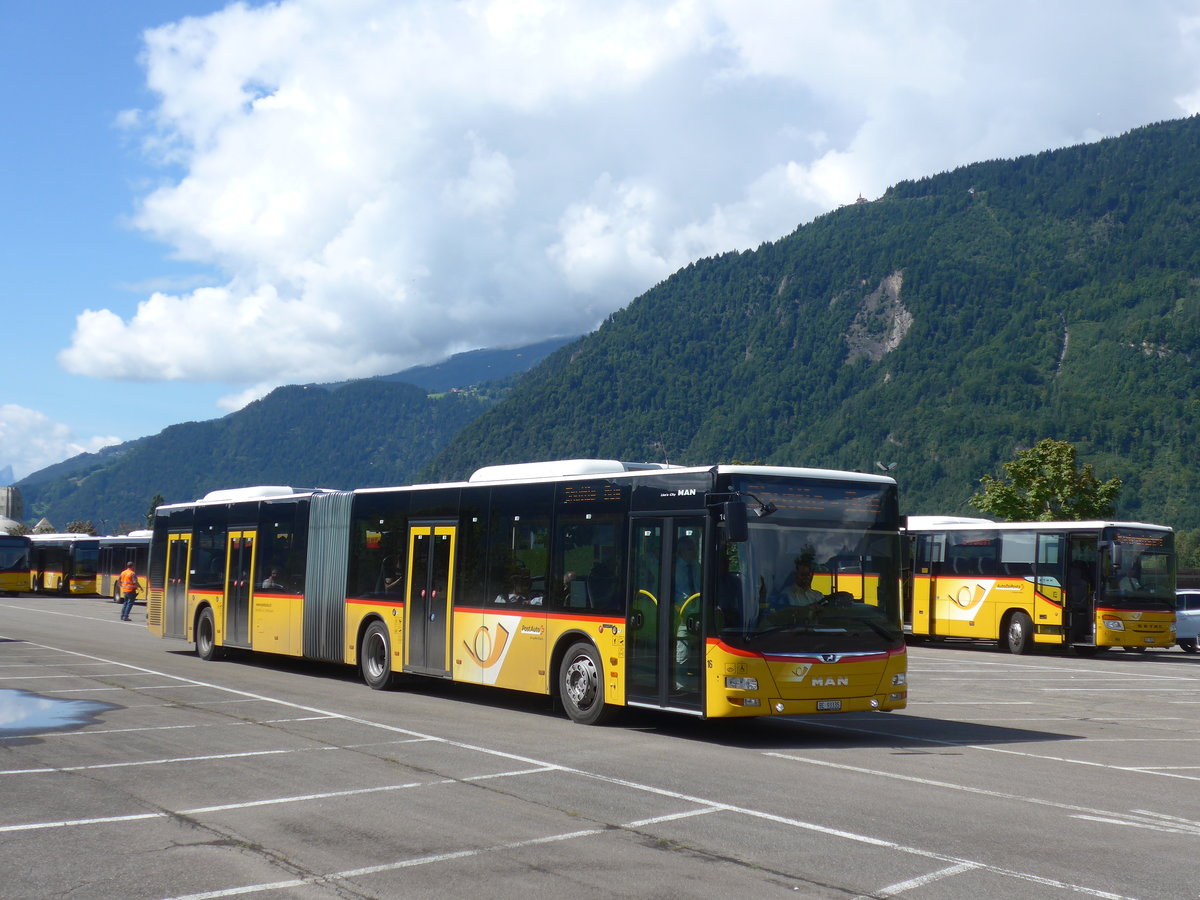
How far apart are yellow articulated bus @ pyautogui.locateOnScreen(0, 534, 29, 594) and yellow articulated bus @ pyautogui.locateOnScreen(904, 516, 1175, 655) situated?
40699 millimetres

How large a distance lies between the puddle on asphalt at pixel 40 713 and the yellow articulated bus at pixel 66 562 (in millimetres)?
46049

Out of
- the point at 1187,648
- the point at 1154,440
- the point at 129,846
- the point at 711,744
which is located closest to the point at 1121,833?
the point at 711,744

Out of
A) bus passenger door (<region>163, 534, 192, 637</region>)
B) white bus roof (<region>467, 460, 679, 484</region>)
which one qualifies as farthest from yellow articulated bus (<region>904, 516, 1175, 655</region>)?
bus passenger door (<region>163, 534, 192, 637</region>)

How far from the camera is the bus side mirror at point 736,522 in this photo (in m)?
12.4

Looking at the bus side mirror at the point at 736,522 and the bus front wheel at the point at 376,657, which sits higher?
the bus side mirror at the point at 736,522

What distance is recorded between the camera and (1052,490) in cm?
6612

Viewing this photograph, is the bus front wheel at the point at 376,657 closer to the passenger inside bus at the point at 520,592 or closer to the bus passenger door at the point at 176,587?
the passenger inside bus at the point at 520,592

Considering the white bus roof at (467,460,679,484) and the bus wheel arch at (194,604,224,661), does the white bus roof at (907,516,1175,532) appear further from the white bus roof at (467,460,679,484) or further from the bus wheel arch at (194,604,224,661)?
the bus wheel arch at (194,604,224,661)

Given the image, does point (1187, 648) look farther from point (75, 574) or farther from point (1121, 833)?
point (75, 574)

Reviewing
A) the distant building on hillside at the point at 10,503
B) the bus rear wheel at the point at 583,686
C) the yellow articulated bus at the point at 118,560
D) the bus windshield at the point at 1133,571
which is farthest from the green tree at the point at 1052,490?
the distant building on hillside at the point at 10,503

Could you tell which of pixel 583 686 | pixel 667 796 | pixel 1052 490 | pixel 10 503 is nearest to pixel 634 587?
Result: pixel 583 686

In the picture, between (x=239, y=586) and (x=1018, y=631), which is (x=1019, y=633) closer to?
(x=1018, y=631)

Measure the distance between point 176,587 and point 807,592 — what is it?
1601cm

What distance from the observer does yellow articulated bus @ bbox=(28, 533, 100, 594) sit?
198ft
